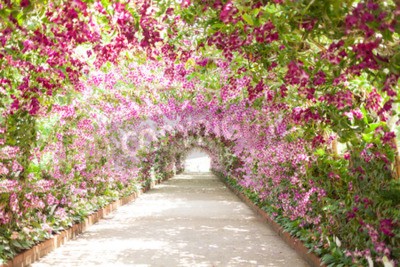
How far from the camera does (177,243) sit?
8391mm

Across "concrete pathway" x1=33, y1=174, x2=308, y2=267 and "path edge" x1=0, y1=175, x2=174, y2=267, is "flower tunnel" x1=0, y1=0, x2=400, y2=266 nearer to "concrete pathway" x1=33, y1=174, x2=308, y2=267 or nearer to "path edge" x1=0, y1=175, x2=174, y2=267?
"path edge" x1=0, y1=175, x2=174, y2=267

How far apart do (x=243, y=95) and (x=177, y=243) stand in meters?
3.05

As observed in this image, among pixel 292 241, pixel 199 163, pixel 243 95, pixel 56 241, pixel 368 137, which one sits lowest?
pixel 292 241

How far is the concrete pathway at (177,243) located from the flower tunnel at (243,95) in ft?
1.52

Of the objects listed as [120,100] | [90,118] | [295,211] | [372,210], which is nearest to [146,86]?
[120,100]

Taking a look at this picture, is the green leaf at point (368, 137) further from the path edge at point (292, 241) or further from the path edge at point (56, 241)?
the path edge at point (56, 241)

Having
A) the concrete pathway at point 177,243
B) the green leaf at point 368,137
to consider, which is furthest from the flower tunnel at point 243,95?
the concrete pathway at point 177,243

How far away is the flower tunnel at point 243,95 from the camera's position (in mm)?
3340

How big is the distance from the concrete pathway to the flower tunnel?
0.46m

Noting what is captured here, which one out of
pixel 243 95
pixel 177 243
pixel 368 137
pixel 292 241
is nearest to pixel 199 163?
pixel 243 95

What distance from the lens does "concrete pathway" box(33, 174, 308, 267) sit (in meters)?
7.01

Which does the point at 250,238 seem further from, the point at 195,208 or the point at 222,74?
the point at 195,208

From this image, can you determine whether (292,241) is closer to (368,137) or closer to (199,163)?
(368,137)

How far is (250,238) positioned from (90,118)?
4.34 m
